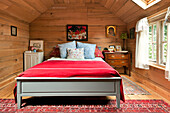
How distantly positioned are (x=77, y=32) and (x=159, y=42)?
2677 mm

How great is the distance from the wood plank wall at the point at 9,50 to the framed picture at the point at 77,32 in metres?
1.46

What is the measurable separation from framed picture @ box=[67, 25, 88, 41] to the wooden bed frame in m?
2.78

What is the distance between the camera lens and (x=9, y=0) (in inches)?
114

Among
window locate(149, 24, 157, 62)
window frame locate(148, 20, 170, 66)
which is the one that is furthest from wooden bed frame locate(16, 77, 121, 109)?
window locate(149, 24, 157, 62)

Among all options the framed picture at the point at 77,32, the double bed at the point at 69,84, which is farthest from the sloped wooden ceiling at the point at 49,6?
the double bed at the point at 69,84

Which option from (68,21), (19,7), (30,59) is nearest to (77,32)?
(68,21)

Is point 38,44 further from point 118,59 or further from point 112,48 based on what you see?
point 118,59

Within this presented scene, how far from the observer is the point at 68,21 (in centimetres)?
472

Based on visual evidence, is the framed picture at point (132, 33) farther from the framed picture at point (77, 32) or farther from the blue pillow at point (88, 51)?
the framed picture at point (77, 32)

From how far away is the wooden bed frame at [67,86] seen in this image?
2135 millimetres

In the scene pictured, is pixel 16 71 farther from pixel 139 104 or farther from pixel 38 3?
pixel 139 104

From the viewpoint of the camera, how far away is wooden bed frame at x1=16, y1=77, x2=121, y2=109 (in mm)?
2135

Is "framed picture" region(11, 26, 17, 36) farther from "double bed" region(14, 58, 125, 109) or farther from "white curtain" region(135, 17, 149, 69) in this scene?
"white curtain" region(135, 17, 149, 69)

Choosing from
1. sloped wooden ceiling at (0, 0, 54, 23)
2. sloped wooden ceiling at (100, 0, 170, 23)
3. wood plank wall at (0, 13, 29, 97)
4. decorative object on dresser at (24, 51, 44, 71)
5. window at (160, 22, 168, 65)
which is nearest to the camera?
sloped wooden ceiling at (100, 0, 170, 23)
